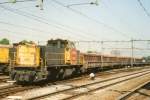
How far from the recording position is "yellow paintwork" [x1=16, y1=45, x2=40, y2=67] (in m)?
18.8

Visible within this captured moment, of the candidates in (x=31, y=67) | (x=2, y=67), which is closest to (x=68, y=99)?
(x=31, y=67)

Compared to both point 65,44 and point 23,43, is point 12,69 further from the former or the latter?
point 65,44

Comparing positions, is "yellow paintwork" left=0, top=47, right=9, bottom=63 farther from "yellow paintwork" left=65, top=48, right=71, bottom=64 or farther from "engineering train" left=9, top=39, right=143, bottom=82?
"yellow paintwork" left=65, top=48, right=71, bottom=64

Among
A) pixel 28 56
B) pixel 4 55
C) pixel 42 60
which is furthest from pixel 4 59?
pixel 42 60

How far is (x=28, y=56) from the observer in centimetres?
1914

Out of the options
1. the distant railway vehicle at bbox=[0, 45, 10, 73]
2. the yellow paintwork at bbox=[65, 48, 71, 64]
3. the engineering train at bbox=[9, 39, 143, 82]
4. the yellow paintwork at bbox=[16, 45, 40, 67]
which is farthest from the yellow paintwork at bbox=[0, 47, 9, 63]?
the yellow paintwork at bbox=[16, 45, 40, 67]

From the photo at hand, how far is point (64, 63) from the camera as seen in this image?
21.9 m

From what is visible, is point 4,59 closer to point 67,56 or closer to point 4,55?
point 4,55

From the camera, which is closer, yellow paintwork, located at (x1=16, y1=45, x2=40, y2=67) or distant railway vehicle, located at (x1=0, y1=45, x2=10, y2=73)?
yellow paintwork, located at (x1=16, y1=45, x2=40, y2=67)

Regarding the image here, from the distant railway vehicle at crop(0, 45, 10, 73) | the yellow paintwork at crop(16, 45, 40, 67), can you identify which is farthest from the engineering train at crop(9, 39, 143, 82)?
the distant railway vehicle at crop(0, 45, 10, 73)

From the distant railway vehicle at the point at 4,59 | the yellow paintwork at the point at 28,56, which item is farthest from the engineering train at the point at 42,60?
the distant railway vehicle at the point at 4,59

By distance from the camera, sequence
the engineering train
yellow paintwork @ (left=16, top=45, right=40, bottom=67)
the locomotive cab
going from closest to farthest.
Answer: the engineering train < yellow paintwork @ (left=16, top=45, right=40, bottom=67) < the locomotive cab

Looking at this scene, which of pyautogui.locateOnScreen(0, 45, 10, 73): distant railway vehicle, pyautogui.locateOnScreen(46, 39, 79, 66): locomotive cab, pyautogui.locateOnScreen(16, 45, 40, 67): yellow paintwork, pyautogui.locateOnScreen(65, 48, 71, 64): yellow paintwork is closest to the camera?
pyautogui.locateOnScreen(16, 45, 40, 67): yellow paintwork

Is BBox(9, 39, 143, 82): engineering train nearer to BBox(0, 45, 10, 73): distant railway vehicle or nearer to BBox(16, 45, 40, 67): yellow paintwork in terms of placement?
BBox(16, 45, 40, 67): yellow paintwork
